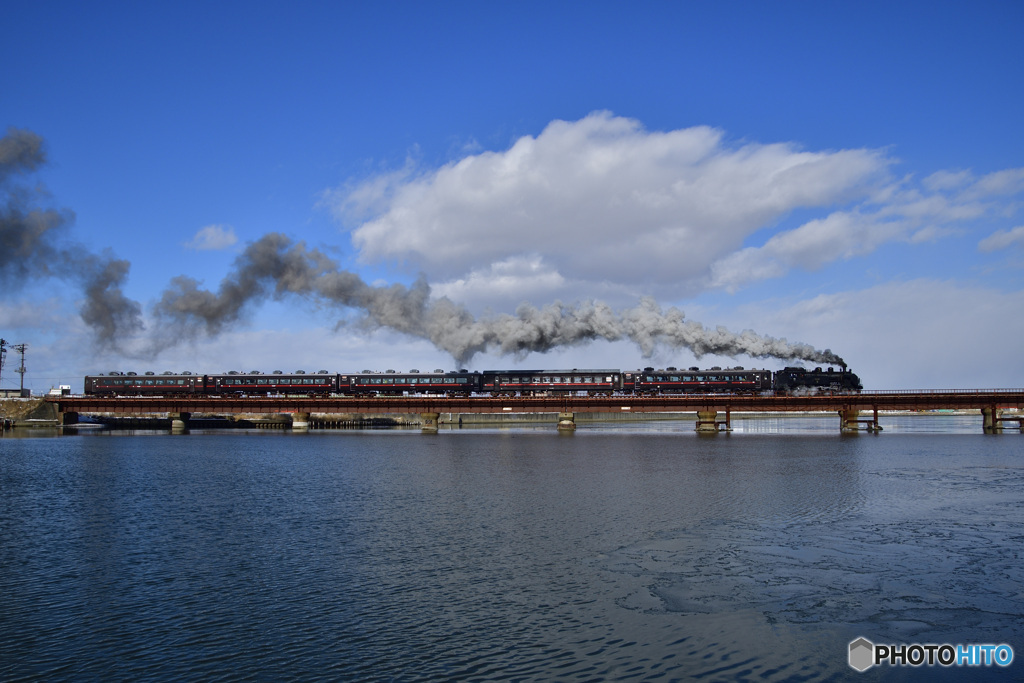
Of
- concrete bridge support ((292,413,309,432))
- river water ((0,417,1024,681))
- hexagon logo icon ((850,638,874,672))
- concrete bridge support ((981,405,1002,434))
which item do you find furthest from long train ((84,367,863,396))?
hexagon logo icon ((850,638,874,672))

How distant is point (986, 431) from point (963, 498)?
75.9 m

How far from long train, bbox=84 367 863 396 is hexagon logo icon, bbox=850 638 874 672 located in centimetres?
8744

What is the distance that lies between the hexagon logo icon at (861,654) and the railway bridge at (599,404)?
251 feet

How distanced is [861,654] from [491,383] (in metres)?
92.1

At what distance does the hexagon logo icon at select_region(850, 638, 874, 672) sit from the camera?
45.8ft

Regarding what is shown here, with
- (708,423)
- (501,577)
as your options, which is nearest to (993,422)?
(708,423)

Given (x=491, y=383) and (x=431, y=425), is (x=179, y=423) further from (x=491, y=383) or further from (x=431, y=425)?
(x=491, y=383)

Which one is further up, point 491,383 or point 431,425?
point 491,383

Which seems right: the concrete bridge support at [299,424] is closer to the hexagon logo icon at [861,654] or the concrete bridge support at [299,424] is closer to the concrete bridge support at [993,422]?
the concrete bridge support at [993,422]

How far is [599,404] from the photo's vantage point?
313 ft

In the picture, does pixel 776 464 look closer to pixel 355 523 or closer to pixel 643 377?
pixel 355 523

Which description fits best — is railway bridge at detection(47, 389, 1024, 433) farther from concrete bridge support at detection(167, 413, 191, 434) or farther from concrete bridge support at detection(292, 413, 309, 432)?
concrete bridge support at detection(292, 413, 309, 432)

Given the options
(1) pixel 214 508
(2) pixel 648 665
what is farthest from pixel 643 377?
(2) pixel 648 665

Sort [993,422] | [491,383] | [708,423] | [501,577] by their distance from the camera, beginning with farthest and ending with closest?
1. [491,383]
2. [708,423]
3. [993,422]
4. [501,577]
